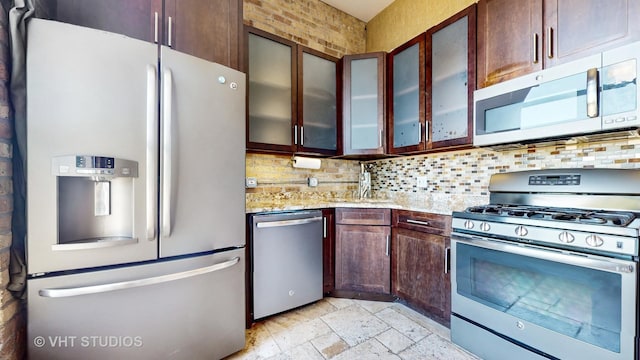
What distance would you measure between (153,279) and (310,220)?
44.1 inches

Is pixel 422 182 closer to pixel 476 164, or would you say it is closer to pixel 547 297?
pixel 476 164

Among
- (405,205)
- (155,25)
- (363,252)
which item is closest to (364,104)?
(405,205)

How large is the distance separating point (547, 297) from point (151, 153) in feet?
6.74

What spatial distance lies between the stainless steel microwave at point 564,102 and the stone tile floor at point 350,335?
1.37 metres

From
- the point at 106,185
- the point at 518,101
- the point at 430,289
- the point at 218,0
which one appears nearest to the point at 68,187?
the point at 106,185

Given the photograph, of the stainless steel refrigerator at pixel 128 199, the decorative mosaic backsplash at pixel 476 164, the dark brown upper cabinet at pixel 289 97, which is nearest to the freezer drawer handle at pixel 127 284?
the stainless steel refrigerator at pixel 128 199

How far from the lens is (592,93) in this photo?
4.12 feet

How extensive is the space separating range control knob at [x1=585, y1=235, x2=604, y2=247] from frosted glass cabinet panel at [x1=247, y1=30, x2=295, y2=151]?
194 centimetres

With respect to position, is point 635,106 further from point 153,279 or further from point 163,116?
point 153,279

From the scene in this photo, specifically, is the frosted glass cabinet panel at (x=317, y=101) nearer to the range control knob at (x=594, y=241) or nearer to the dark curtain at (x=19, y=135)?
the dark curtain at (x=19, y=135)

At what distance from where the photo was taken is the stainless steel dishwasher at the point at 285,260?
183 cm

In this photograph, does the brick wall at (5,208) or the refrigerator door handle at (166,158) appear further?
the refrigerator door handle at (166,158)

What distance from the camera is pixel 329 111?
2498 mm

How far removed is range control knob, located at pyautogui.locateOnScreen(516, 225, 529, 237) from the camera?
1.28m
